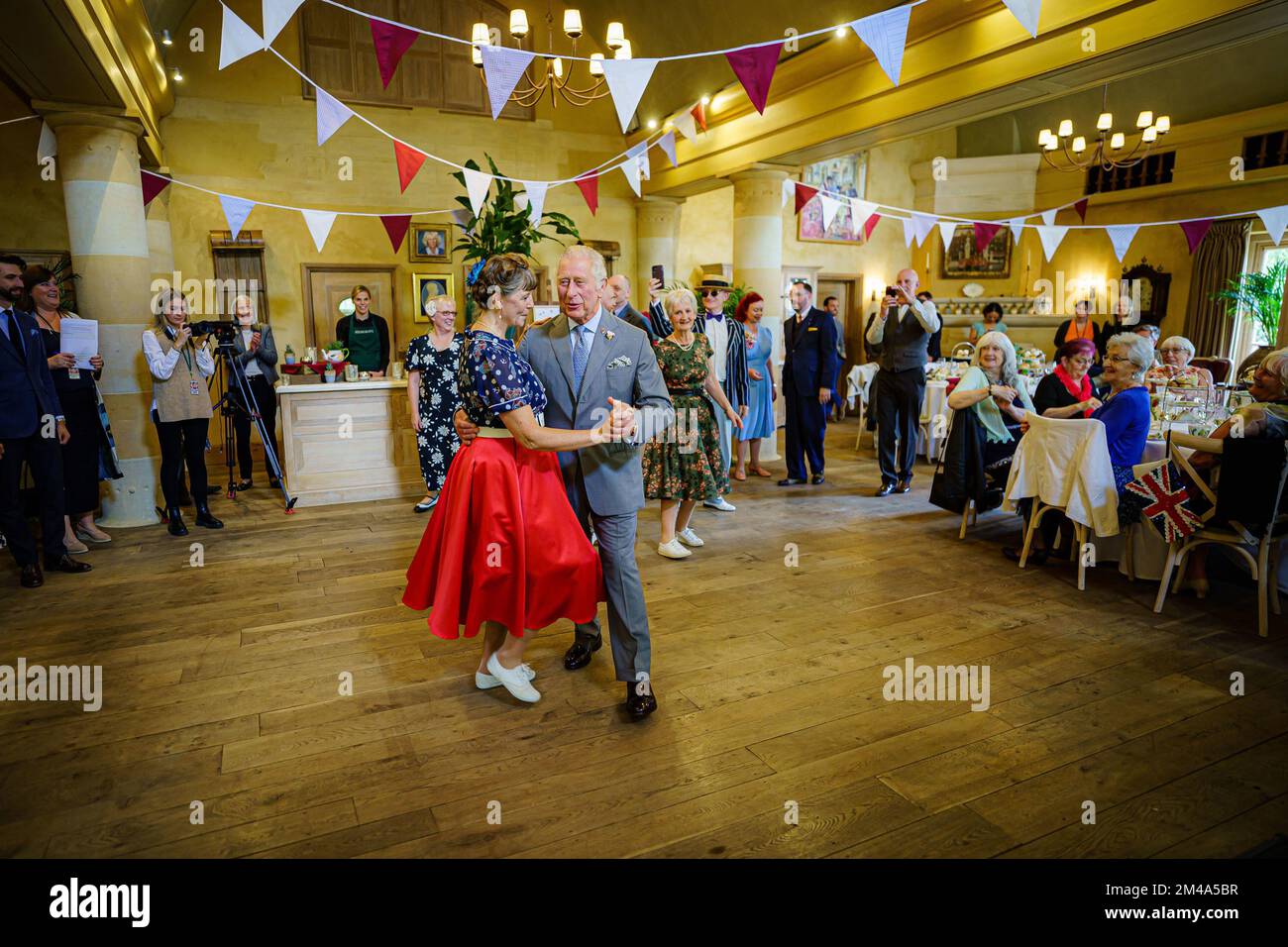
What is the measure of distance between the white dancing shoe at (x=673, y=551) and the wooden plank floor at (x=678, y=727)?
217 millimetres

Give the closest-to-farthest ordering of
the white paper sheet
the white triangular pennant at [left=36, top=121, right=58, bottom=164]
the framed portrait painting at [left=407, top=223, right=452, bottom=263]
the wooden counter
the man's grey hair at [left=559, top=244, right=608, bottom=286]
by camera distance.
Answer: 1. the man's grey hair at [left=559, top=244, right=608, bottom=286]
2. the white paper sheet
3. the white triangular pennant at [left=36, top=121, right=58, bottom=164]
4. the wooden counter
5. the framed portrait painting at [left=407, top=223, right=452, bottom=263]

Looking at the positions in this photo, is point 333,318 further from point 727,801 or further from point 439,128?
point 727,801

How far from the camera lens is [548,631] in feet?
11.6

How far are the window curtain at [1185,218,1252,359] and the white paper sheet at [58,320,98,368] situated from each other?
1299 cm

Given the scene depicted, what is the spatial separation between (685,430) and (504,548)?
6.79ft

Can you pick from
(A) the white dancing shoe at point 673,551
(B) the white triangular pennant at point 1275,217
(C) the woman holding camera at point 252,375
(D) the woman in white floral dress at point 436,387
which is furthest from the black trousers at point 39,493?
(B) the white triangular pennant at point 1275,217

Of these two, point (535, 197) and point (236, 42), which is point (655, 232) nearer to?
A: point (535, 197)

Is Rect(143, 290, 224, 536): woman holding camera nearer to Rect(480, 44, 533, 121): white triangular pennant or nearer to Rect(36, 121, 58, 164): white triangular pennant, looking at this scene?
Rect(36, 121, 58, 164): white triangular pennant

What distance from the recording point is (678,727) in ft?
8.70

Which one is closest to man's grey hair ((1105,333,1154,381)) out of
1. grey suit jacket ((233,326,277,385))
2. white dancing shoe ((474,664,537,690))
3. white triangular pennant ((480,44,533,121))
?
white dancing shoe ((474,664,537,690))

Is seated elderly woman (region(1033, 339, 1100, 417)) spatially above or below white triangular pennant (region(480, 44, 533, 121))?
below

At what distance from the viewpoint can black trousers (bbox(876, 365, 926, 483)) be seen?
617 cm

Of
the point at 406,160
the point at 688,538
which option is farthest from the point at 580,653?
the point at 406,160
